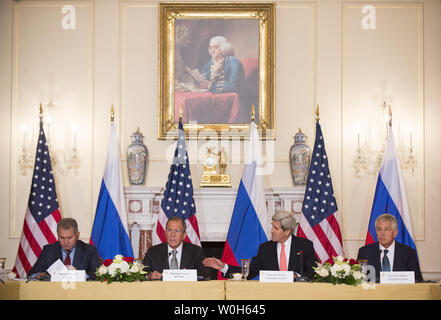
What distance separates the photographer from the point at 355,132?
22.2 ft

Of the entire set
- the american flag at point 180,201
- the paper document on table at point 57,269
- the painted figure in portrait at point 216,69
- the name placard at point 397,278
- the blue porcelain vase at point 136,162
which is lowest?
the name placard at point 397,278

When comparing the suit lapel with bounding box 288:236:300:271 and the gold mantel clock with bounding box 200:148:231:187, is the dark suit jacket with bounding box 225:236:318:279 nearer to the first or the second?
the suit lapel with bounding box 288:236:300:271

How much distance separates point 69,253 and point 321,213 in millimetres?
2781

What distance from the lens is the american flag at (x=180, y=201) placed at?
607 centimetres

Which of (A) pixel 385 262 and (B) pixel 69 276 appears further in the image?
(A) pixel 385 262

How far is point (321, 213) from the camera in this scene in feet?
20.2

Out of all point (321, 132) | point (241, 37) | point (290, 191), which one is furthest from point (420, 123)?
point (241, 37)

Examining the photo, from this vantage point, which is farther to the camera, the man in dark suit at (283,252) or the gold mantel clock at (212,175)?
the gold mantel clock at (212,175)

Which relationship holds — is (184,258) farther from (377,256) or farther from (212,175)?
(212,175)

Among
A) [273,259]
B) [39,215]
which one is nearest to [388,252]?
[273,259]

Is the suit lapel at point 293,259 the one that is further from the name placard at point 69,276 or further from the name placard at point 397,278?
the name placard at point 69,276

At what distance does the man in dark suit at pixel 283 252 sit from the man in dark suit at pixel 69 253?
1.35 metres

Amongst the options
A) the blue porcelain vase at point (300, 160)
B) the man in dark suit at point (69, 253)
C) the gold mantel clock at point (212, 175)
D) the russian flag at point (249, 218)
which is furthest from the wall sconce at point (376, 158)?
the man in dark suit at point (69, 253)
